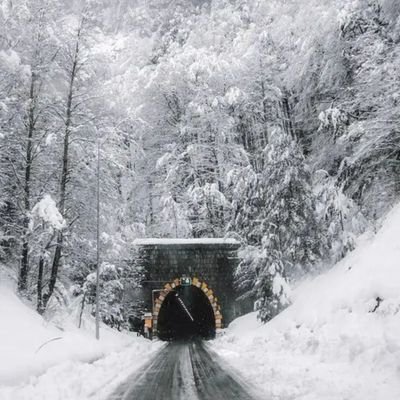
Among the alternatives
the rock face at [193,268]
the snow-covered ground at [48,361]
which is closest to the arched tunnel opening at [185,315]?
the rock face at [193,268]

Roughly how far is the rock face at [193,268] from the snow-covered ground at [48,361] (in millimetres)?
9197

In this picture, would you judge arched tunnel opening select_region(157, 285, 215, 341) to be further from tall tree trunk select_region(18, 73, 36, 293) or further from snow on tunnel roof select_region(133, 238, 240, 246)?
tall tree trunk select_region(18, 73, 36, 293)

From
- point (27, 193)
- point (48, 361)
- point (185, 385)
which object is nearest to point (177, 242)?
point (27, 193)

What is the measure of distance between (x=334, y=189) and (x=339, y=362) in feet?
34.3

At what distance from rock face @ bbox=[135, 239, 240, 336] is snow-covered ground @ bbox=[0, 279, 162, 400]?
30.2 ft

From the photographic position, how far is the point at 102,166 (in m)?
18.7

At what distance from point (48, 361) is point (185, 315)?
39518 mm

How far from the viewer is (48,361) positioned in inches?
409

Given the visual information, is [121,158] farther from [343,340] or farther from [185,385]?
[343,340]

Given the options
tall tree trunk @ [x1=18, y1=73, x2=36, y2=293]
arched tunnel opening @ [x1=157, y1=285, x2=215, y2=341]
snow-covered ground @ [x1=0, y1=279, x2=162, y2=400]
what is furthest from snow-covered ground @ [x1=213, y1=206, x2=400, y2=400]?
arched tunnel opening @ [x1=157, y1=285, x2=215, y2=341]

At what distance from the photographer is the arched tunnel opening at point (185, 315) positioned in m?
39.7

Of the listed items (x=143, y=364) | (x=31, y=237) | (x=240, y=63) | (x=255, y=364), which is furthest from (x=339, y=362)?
(x=240, y=63)

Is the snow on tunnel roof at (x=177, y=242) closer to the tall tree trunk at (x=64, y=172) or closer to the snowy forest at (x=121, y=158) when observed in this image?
the snowy forest at (x=121, y=158)

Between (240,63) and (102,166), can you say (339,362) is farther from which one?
(240,63)
